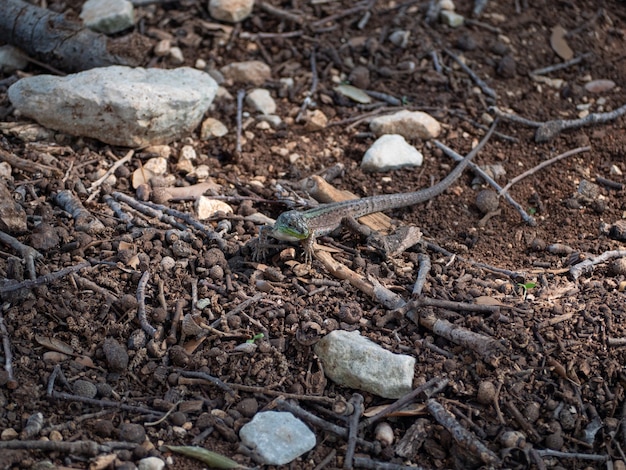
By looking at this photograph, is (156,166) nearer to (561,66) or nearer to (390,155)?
(390,155)

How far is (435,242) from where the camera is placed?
203 inches

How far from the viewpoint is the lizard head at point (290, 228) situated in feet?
15.6

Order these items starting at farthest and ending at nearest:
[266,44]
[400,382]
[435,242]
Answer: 1. [266,44]
2. [435,242]
3. [400,382]

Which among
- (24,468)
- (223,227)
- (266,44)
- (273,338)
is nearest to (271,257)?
(223,227)

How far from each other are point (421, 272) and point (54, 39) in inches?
138

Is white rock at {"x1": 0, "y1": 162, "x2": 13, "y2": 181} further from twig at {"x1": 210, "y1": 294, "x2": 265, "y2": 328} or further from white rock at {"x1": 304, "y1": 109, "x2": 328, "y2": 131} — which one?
white rock at {"x1": 304, "y1": 109, "x2": 328, "y2": 131}

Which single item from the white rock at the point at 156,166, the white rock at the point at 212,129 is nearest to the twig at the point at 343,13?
the white rock at the point at 212,129

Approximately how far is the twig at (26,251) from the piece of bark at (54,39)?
2053mm

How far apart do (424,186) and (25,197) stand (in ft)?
9.28

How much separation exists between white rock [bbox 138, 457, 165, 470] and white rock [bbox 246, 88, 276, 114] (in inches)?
137

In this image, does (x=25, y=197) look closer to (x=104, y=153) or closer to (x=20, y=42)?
(x=104, y=153)

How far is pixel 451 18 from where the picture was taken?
7.07 metres

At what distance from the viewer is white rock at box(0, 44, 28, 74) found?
243 inches

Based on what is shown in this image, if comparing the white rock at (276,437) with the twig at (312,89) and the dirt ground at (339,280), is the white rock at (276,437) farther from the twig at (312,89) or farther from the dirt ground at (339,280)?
the twig at (312,89)
